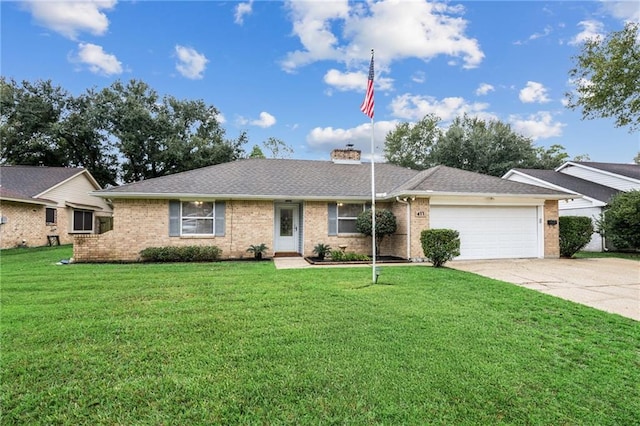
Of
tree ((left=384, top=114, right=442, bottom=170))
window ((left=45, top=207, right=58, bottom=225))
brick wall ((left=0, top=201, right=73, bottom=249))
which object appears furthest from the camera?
tree ((left=384, top=114, right=442, bottom=170))

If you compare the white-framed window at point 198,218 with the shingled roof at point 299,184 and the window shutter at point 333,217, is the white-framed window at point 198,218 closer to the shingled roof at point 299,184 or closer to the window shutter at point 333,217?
the shingled roof at point 299,184

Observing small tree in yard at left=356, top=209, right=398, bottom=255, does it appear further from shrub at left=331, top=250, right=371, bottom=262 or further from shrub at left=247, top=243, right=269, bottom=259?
shrub at left=247, top=243, right=269, bottom=259

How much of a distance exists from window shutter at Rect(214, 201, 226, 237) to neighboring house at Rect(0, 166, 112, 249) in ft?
34.6

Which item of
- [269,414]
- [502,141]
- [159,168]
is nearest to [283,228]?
[269,414]

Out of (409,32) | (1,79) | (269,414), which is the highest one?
(1,79)

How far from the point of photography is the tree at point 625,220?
1254 cm

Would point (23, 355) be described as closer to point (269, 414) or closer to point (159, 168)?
point (269, 414)

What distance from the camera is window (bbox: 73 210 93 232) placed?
1959 cm

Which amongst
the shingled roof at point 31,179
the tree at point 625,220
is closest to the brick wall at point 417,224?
the tree at point 625,220

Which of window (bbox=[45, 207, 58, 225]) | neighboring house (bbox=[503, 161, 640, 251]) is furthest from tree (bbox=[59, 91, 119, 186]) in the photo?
neighboring house (bbox=[503, 161, 640, 251])

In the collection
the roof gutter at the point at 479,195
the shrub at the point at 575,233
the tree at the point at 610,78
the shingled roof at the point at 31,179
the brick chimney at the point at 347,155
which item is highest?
the tree at the point at 610,78

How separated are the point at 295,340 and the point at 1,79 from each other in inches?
1332

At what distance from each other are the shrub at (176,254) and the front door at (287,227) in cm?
304

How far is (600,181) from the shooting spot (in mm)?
18547
